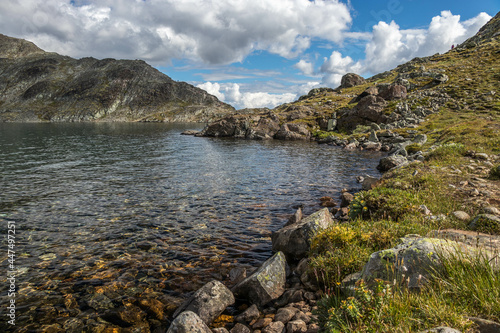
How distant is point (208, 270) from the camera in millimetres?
10820

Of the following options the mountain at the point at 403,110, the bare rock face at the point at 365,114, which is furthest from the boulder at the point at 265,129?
the bare rock face at the point at 365,114

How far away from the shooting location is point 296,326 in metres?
6.77

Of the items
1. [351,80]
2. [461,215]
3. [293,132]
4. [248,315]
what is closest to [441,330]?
[248,315]

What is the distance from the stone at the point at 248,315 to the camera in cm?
778

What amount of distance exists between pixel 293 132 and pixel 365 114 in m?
20.1

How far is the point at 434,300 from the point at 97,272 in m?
11.2

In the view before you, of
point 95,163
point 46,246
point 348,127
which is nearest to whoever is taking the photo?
point 46,246

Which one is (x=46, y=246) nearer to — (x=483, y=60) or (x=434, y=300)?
(x=434, y=300)

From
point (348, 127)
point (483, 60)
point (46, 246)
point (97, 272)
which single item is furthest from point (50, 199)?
point (483, 60)

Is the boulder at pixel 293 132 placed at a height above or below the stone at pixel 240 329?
above

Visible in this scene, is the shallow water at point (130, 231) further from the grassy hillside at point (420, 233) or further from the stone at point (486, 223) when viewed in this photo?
the stone at point (486, 223)

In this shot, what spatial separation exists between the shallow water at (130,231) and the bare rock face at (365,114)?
46.7m

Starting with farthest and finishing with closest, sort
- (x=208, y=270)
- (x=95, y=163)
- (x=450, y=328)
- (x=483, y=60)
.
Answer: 1. (x=483, y=60)
2. (x=95, y=163)
3. (x=208, y=270)
4. (x=450, y=328)

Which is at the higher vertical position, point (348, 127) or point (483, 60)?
point (483, 60)
